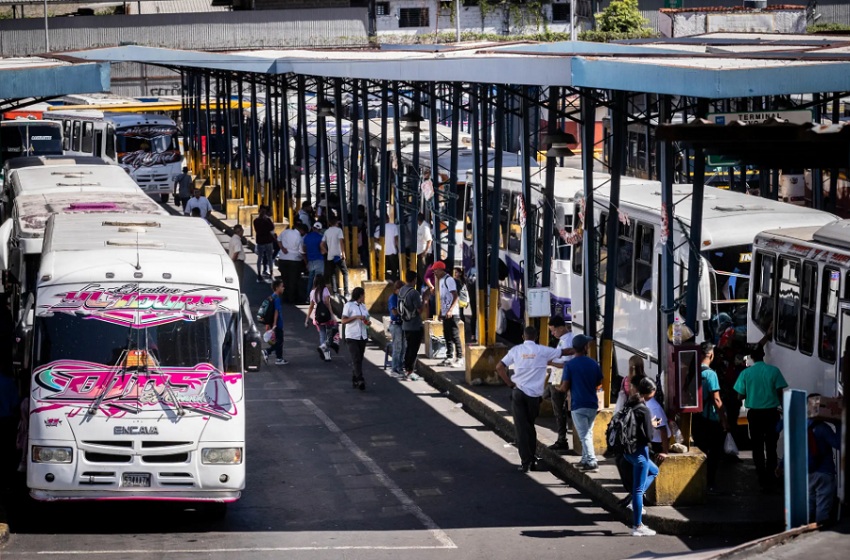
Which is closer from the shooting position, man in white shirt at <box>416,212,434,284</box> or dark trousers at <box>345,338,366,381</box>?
dark trousers at <box>345,338,366,381</box>

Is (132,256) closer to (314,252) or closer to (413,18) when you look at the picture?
(314,252)

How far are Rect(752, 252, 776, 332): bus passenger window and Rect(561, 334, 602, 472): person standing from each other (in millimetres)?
2727

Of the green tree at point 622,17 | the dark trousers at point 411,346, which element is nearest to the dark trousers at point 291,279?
the dark trousers at point 411,346

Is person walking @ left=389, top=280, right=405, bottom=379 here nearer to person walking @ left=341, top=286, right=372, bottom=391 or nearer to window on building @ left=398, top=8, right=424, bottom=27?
person walking @ left=341, top=286, right=372, bottom=391

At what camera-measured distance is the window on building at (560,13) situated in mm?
77000

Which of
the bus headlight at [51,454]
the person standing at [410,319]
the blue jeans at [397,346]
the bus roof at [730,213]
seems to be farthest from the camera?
the blue jeans at [397,346]

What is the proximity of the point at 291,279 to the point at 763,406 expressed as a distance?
50.6ft

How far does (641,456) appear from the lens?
13.9m

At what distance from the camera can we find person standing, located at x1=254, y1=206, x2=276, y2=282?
3094 cm

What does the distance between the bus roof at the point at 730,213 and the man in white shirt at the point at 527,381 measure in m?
3.26

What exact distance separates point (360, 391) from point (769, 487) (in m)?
7.78

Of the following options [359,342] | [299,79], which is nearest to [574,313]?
[359,342]

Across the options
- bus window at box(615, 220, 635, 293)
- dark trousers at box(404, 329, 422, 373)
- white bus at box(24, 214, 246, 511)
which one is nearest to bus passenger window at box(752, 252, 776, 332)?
bus window at box(615, 220, 635, 293)

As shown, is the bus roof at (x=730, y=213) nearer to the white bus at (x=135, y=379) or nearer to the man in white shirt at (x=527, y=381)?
the man in white shirt at (x=527, y=381)
